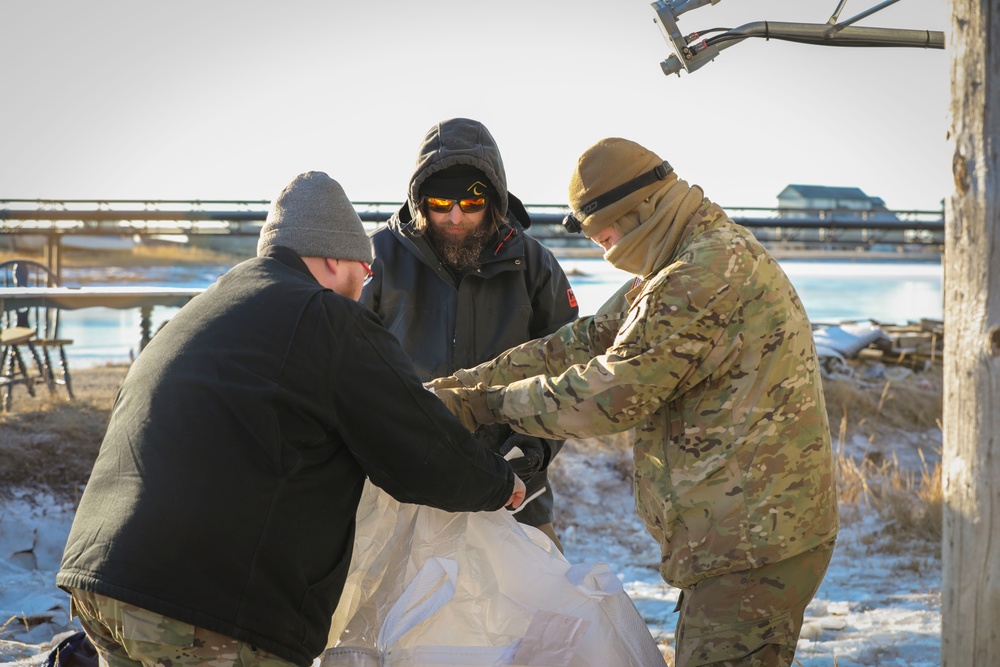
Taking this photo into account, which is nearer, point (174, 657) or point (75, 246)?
point (174, 657)

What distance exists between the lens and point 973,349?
2080 mm

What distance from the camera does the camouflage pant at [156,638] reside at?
182cm

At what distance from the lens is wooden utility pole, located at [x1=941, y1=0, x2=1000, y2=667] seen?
78.9 inches

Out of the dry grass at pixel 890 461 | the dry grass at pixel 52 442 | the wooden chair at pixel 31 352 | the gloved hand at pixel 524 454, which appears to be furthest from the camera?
the wooden chair at pixel 31 352

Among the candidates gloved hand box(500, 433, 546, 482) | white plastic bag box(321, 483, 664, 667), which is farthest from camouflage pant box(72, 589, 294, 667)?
gloved hand box(500, 433, 546, 482)

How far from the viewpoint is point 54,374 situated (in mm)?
9234

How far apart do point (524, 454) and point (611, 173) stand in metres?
1.06

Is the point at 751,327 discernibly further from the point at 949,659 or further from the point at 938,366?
the point at 938,366

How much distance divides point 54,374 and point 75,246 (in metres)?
5.85

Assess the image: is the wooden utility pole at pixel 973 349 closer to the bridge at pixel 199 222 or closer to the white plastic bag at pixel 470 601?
the white plastic bag at pixel 470 601

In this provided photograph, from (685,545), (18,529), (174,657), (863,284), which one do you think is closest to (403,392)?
(174,657)

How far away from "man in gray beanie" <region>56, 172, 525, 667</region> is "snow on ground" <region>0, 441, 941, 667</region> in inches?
90.6

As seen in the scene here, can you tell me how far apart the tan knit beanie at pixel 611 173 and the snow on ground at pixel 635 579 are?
242 cm

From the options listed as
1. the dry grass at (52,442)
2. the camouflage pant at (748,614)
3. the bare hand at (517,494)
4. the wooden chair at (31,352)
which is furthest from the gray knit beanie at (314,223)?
the wooden chair at (31,352)
